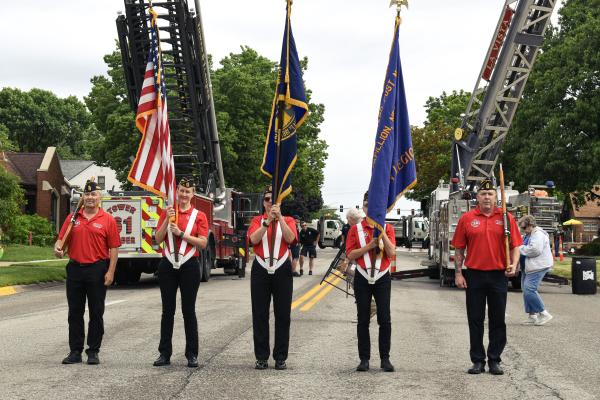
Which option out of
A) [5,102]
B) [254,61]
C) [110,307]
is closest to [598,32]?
[254,61]

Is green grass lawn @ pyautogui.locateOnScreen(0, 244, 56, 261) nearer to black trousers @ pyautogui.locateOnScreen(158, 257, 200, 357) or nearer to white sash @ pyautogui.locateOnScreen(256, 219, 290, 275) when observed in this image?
black trousers @ pyautogui.locateOnScreen(158, 257, 200, 357)

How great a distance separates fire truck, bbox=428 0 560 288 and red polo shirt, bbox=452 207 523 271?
13.6 metres

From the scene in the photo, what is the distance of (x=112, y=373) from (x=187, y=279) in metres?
1.17

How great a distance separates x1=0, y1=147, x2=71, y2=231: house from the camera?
171 ft

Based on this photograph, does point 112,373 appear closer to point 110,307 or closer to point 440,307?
point 110,307

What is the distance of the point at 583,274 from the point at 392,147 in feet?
43.4

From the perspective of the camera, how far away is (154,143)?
32.9ft

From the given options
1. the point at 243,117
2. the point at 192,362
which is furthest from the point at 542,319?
→ the point at 243,117

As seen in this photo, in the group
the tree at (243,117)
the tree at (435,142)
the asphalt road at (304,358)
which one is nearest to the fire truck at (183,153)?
the asphalt road at (304,358)

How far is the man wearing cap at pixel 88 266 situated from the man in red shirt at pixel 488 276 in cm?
363

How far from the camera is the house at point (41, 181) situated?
171ft

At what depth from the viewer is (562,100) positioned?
45.5 metres

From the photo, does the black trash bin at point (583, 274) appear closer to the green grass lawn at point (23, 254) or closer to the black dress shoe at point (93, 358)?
the black dress shoe at point (93, 358)

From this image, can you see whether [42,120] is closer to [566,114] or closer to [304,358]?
[566,114]
